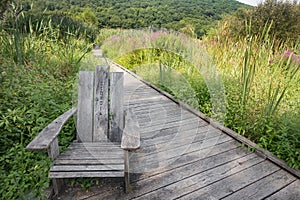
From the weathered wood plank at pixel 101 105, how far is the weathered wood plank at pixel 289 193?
4.92 feet

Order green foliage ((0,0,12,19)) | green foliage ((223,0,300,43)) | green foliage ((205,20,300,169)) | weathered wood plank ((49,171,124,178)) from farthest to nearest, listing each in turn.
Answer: green foliage ((223,0,300,43)) < green foliage ((0,0,12,19)) < green foliage ((205,20,300,169)) < weathered wood plank ((49,171,124,178))

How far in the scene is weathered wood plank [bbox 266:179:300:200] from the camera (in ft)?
4.89

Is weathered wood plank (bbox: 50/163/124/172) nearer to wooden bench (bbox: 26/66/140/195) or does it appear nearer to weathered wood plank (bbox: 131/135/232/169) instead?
wooden bench (bbox: 26/66/140/195)

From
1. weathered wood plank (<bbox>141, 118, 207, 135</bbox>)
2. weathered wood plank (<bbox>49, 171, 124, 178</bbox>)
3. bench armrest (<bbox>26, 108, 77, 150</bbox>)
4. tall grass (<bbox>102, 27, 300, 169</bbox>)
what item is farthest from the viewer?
weathered wood plank (<bbox>141, 118, 207, 135</bbox>)

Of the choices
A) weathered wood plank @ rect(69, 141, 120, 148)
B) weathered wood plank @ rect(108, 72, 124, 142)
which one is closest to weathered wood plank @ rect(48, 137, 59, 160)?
weathered wood plank @ rect(69, 141, 120, 148)

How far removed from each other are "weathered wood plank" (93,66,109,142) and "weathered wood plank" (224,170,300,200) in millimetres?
1201

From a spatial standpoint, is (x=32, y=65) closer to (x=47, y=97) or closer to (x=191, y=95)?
(x=47, y=97)

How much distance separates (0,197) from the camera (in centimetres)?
126

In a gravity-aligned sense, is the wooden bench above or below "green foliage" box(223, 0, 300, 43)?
below

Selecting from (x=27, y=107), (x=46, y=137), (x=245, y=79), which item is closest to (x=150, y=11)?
(x=245, y=79)

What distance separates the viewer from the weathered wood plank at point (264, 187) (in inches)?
58.6

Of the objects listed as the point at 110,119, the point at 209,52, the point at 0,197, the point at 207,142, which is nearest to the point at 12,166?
the point at 0,197

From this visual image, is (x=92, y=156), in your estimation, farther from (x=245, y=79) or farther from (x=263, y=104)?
(x=263, y=104)

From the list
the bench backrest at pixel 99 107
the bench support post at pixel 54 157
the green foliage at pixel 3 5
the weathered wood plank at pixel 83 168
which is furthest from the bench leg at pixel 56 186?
the green foliage at pixel 3 5
